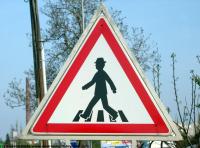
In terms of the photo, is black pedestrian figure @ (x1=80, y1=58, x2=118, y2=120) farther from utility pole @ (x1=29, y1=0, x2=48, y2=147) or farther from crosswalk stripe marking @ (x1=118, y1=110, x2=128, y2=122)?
utility pole @ (x1=29, y1=0, x2=48, y2=147)

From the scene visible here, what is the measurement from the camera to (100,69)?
375 centimetres

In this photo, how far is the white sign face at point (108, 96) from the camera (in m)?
3.70

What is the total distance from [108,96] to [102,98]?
0.04m

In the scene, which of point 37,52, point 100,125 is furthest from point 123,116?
point 37,52

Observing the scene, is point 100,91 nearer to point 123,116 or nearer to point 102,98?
point 102,98

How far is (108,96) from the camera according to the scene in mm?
3697

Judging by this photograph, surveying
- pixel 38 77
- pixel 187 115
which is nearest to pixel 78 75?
pixel 187 115

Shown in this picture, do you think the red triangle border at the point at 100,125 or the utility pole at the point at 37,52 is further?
the utility pole at the point at 37,52

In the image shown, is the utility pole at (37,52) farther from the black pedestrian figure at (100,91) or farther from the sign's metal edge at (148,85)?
the black pedestrian figure at (100,91)

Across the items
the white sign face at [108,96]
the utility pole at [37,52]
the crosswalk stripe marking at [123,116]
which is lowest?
the crosswalk stripe marking at [123,116]

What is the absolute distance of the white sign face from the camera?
3.70 meters

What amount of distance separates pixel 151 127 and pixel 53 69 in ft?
100

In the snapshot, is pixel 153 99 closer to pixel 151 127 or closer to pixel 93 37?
pixel 151 127

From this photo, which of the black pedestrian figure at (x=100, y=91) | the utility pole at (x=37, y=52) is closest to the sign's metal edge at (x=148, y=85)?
the black pedestrian figure at (x=100, y=91)
